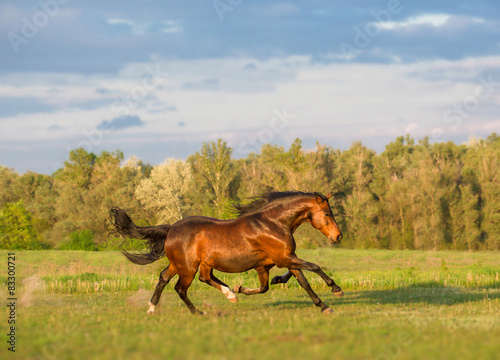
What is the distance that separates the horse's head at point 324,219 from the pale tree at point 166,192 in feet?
141

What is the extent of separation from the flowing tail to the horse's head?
130 inches

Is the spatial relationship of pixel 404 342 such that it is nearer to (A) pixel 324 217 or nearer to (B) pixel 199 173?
(A) pixel 324 217

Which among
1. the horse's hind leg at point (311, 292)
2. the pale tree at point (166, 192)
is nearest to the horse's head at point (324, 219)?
the horse's hind leg at point (311, 292)

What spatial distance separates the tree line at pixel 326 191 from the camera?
1981 inches

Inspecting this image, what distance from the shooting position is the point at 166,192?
180ft

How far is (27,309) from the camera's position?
36.2ft

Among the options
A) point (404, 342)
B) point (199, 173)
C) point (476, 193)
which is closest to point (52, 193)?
point (199, 173)

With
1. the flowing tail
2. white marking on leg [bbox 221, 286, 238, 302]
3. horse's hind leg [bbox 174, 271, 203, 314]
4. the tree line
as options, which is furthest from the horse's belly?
the tree line

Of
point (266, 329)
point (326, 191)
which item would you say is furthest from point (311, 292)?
point (326, 191)

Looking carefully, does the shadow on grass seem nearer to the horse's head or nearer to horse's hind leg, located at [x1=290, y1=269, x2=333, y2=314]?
horse's hind leg, located at [x1=290, y1=269, x2=333, y2=314]

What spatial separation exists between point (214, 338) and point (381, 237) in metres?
49.4

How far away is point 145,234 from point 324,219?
13.0 ft

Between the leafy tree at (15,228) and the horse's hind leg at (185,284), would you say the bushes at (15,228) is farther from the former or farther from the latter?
the horse's hind leg at (185,284)

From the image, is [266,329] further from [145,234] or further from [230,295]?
[145,234]
